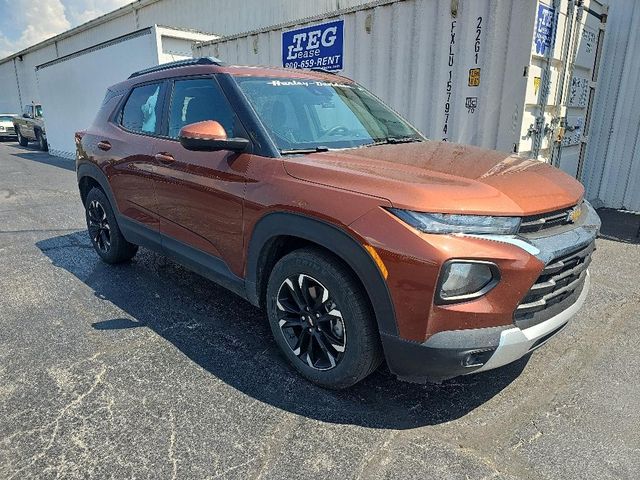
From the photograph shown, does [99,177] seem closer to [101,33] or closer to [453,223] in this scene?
[453,223]

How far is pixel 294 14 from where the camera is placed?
12898 mm

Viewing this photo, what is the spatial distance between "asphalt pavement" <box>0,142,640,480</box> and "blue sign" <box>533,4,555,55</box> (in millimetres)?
2906

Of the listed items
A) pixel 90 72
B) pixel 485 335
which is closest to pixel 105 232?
pixel 485 335

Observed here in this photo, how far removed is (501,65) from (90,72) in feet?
39.7

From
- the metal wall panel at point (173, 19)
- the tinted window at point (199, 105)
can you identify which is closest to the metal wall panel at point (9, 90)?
the metal wall panel at point (173, 19)

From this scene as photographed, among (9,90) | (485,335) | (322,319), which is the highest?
(9,90)

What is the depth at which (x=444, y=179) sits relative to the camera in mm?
2209

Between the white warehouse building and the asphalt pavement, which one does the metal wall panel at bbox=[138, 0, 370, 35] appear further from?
the asphalt pavement

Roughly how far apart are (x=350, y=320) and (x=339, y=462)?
2.17 ft

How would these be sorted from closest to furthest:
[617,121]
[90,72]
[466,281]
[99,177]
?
[466,281] < [99,177] < [617,121] < [90,72]

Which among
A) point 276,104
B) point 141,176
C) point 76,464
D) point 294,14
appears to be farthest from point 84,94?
point 76,464

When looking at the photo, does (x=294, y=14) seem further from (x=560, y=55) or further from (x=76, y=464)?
(x=76, y=464)

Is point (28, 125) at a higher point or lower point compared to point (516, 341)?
higher

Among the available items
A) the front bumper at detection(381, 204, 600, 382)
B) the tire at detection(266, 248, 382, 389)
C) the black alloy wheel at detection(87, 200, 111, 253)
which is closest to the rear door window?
the black alloy wheel at detection(87, 200, 111, 253)
